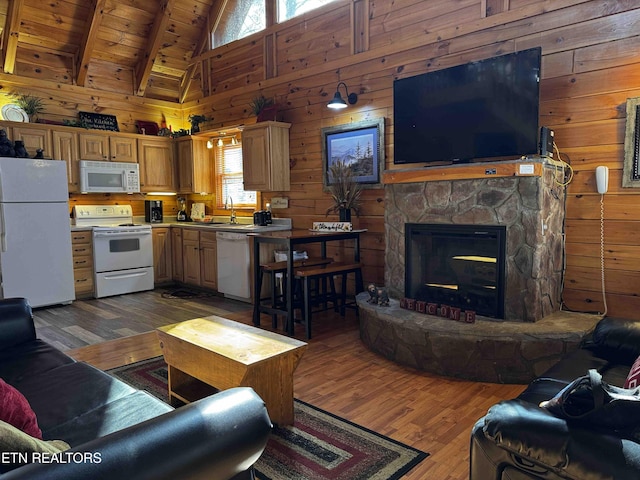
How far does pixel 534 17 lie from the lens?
343 centimetres

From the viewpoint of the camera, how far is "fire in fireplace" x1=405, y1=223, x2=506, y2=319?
321 cm

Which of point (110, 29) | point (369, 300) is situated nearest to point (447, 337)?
point (369, 300)

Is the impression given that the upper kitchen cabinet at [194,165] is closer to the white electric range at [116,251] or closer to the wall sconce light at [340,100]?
the white electric range at [116,251]

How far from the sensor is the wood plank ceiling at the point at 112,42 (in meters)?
5.56

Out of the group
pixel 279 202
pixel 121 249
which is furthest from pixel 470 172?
pixel 121 249

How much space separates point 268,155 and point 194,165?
1755 millimetres

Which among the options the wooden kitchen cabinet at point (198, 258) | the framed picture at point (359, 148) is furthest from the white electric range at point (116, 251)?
the framed picture at point (359, 148)

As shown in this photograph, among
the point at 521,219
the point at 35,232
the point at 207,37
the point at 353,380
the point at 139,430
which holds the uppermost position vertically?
the point at 207,37

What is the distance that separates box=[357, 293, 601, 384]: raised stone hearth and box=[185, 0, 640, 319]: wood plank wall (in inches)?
22.2

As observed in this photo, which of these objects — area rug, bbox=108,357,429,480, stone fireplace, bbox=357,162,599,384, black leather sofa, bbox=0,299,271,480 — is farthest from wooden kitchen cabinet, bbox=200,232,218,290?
black leather sofa, bbox=0,299,271,480

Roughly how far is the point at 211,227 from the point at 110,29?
3187 millimetres

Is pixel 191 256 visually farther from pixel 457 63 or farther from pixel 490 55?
pixel 490 55

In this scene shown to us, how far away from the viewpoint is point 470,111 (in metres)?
3.48

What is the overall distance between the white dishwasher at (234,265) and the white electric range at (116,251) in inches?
46.9
